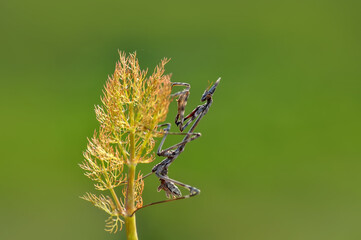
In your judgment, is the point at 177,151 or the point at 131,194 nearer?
the point at 131,194

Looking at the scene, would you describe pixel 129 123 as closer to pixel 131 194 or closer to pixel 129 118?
pixel 129 118

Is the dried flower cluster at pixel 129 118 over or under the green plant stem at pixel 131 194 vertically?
over

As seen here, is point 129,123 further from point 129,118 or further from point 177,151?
point 177,151

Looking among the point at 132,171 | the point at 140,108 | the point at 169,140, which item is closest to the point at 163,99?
the point at 140,108

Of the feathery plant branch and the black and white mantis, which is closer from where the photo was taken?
the feathery plant branch

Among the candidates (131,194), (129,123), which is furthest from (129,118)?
(131,194)

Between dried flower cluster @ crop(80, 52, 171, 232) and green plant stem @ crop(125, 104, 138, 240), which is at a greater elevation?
dried flower cluster @ crop(80, 52, 171, 232)

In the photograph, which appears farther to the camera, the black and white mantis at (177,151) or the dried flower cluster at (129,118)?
the black and white mantis at (177,151)

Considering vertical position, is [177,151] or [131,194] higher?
[177,151]
